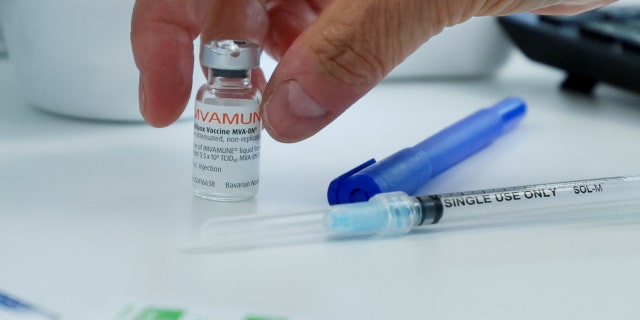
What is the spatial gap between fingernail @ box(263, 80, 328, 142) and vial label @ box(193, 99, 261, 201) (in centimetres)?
1

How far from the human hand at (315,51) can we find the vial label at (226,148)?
13 mm

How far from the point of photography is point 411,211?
1.60 ft

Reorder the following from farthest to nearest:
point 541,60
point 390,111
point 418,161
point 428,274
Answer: point 541,60
point 390,111
point 418,161
point 428,274

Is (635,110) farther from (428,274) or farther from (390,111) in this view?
(428,274)

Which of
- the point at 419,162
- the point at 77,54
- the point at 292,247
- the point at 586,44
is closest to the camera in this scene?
the point at 292,247

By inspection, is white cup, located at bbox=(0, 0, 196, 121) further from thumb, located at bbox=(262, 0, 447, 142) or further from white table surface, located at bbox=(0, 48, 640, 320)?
thumb, located at bbox=(262, 0, 447, 142)

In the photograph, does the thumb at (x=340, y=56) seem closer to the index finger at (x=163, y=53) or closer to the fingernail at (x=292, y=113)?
the fingernail at (x=292, y=113)

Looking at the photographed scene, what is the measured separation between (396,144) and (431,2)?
0.22 m

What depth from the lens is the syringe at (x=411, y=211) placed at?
1.52ft

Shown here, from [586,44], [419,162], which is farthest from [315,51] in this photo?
[586,44]

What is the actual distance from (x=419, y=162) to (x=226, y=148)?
0.13m

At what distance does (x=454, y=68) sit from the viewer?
38.7 inches

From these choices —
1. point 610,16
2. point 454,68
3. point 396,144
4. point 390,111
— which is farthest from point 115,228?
point 610,16

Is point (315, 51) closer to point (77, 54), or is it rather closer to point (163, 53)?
point (163, 53)
